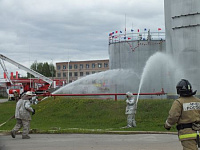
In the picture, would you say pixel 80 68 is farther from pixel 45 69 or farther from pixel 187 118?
pixel 187 118

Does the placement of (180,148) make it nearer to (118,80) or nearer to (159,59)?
(159,59)

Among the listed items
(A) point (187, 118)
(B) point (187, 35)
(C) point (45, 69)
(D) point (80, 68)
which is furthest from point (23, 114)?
(C) point (45, 69)

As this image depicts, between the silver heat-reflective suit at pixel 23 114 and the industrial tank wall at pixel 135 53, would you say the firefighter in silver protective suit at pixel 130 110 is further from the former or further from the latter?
the industrial tank wall at pixel 135 53

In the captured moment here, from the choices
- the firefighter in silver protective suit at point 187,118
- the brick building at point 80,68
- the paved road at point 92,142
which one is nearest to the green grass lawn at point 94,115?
the paved road at point 92,142

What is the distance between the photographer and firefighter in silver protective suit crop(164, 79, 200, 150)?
564cm

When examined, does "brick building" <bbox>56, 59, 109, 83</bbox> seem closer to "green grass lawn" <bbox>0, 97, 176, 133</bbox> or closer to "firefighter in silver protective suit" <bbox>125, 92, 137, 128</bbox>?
"green grass lawn" <bbox>0, 97, 176, 133</bbox>

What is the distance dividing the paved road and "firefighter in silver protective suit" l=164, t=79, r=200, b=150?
3.39m

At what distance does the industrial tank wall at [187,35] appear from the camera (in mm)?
18734

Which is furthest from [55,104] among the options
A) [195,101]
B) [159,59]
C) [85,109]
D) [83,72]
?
[83,72]

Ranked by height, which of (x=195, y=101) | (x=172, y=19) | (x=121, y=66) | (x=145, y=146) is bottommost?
(x=145, y=146)

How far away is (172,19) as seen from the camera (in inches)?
773

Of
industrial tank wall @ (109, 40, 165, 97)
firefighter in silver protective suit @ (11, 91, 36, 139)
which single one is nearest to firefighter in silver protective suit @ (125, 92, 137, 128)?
firefighter in silver protective suit @ (11, 91, 36, 139)

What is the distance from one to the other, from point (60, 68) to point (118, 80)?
244 ft

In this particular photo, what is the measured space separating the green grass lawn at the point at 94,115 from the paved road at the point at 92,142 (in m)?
→ 1.65
